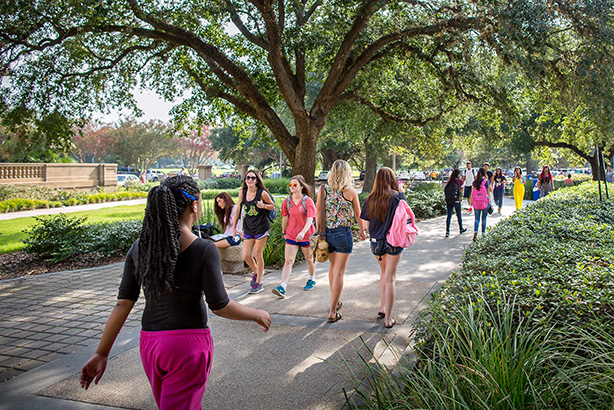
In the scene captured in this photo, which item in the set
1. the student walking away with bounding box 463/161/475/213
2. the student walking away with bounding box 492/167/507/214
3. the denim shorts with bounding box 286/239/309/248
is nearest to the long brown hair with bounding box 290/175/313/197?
the denim shorts with bounding box 286/239/309/248

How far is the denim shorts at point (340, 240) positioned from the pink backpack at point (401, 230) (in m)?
0.54

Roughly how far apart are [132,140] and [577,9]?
5008 cm

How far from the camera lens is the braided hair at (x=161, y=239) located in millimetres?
2504

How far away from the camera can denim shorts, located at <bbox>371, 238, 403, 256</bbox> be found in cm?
568

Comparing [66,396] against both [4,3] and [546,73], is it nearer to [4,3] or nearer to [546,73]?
[4,3]

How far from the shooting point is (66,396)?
4066 millimetres

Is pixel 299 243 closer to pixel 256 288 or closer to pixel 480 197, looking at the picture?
pixel 256 288

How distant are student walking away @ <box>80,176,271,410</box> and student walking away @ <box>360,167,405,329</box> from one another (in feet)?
10.7

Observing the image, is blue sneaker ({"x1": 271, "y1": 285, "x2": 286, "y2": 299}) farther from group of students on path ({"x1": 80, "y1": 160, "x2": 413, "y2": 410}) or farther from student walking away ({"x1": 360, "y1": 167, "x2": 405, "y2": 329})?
group of students on path ({"x1": 80, "y1": 160, "x2": 413, "y2": 410})

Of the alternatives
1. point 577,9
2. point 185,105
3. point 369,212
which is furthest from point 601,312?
point 185,105

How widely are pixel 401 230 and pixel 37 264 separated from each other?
810 cm

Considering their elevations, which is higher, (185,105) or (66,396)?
(185,105)

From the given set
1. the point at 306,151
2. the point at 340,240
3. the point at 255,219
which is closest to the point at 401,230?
the point at 340,240

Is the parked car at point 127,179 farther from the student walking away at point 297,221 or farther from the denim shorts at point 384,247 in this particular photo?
the denim shorts at point 384,247
